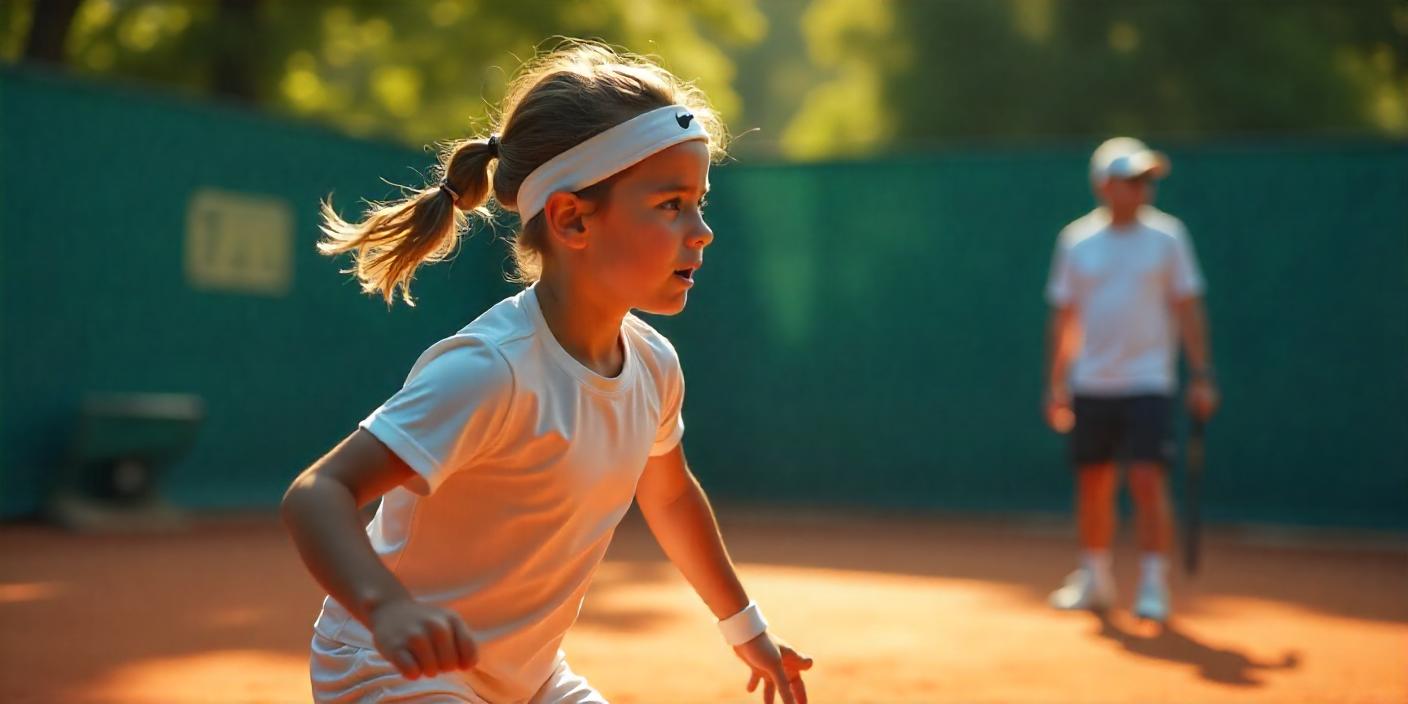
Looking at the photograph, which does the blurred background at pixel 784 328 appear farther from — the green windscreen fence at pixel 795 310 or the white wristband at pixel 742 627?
the white wristband at pixel 742 627

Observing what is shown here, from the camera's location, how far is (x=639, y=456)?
2.30 m

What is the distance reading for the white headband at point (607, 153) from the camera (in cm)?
224

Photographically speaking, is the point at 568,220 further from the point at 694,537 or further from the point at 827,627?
the point at 827,627

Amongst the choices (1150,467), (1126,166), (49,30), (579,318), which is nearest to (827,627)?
(1150,467)

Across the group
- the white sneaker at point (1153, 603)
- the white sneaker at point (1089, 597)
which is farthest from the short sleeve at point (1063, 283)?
the white sneaker at point (1153, 603)

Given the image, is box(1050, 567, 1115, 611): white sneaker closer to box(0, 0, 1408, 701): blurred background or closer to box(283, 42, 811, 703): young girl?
box(0, 0, 1408, 701): blurred background

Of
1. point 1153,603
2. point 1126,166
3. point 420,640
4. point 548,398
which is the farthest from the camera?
point 1126,166

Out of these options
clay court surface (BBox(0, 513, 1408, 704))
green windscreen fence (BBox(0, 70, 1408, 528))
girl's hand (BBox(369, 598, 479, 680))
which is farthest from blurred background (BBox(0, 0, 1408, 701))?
girl's hand (BBox(369, 598, 479, 680))

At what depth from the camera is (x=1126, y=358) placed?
571cm


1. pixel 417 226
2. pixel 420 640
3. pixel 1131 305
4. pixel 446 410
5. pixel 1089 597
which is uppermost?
pixel 1131 305

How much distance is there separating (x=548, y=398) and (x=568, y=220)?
0.32 meters

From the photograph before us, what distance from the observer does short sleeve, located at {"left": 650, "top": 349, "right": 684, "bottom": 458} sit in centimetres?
247

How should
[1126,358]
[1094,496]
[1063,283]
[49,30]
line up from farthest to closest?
[49,30] → [1063,283] → [1094,496] → [1126,358]

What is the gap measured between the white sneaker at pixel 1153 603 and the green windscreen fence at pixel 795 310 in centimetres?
408
